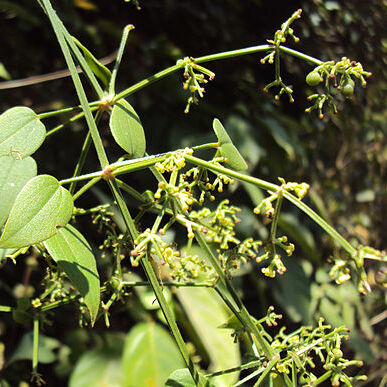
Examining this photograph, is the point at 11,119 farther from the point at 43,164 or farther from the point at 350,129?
the point at 350,129

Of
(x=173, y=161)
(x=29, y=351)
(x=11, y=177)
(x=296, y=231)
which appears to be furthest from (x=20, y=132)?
(x=296, y=231)

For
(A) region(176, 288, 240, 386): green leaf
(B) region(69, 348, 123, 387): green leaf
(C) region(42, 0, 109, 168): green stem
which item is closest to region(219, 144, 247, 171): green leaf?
(C) region(42, 0, 109, 168): green stem

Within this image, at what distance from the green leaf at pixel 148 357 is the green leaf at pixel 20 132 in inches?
24.9

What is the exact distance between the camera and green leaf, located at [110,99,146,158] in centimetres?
51

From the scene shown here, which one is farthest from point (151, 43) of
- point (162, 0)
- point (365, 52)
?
point (365, 52)

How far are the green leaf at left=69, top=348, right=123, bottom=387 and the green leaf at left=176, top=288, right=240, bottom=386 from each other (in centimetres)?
20

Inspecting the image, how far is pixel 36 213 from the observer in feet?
1.39

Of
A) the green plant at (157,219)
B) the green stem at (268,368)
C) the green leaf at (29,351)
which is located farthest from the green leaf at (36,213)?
the green leaf at (29,351)

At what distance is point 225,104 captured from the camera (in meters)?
1.29

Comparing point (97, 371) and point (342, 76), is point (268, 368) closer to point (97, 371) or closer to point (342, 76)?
point (342, 76)

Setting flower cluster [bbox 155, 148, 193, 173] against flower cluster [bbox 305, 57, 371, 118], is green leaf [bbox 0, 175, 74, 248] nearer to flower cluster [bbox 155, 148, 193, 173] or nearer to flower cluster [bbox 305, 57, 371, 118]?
flower cluster [bbox 155, 148, 193, 173]

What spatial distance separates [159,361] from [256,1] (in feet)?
3.02

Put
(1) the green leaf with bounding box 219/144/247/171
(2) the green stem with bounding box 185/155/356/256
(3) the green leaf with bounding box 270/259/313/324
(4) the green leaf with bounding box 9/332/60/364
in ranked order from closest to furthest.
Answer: (2) the green stem with bounding box 185/155/356/256 → (1) the green leaf with bounding box 219/144/247/171 → (4) the green leaf with bounding box 9/332/60/364 → (3) the green leaf with bounding box 270/259/313/324

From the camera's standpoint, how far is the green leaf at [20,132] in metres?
0.48
